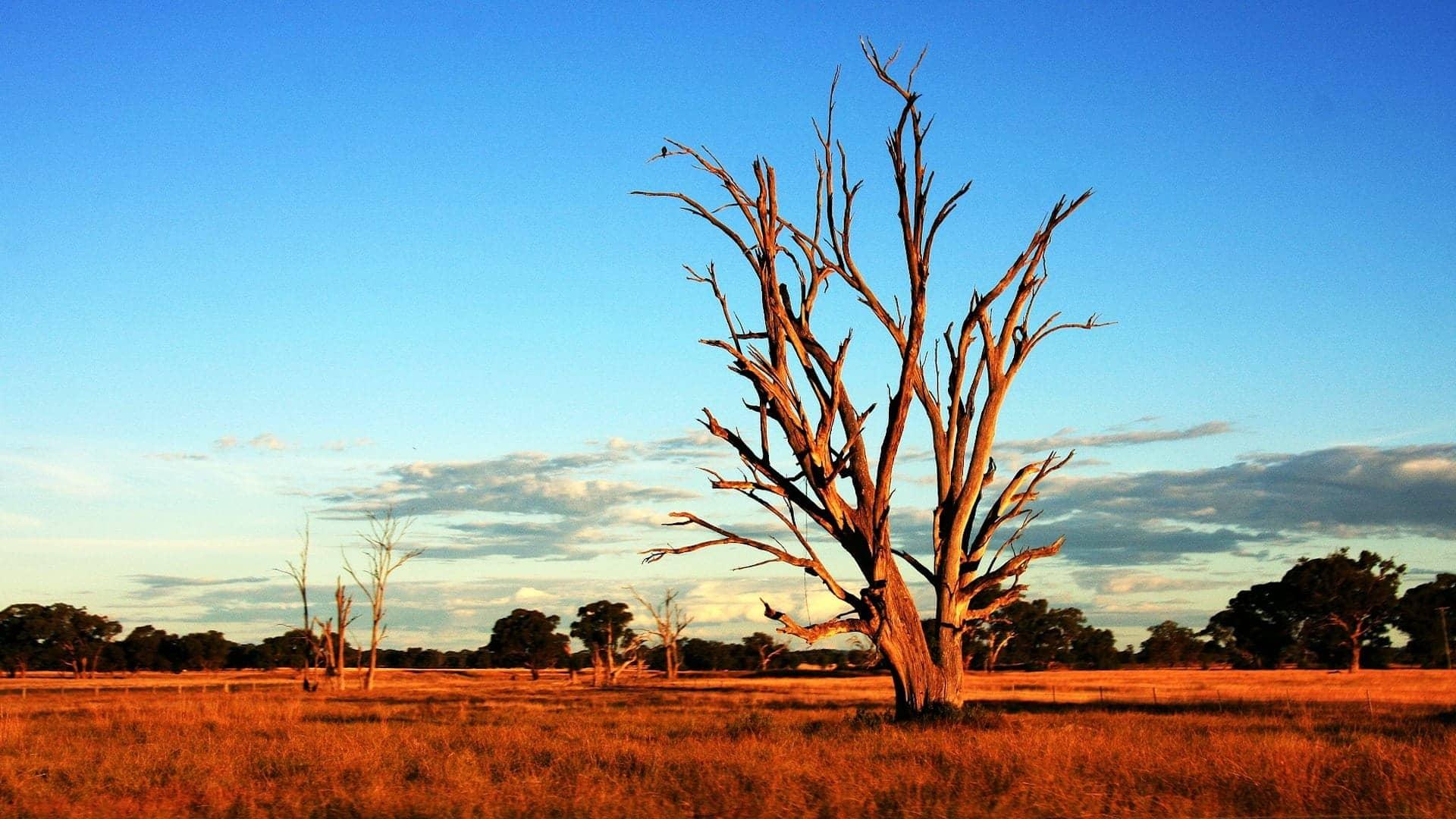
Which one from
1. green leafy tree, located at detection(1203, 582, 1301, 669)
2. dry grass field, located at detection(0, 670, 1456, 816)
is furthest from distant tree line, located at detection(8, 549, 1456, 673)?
dry grass field, located at detection(0, 670, 1456, 816)

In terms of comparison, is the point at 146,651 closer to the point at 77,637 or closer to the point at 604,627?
the point at 77,637

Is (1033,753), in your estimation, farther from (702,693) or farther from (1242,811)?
(702,693)

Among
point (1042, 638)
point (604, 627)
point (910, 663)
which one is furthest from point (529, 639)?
point (910, 663)

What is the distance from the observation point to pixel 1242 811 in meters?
10.2

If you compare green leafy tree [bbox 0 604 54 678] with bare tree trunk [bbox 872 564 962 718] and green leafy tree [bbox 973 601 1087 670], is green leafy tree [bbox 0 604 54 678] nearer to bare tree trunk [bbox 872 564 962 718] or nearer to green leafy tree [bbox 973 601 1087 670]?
green leafy tree [bbox 973 601 1087 670]

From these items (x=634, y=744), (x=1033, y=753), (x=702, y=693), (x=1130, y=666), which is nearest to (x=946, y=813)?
(x=1033, y=753)

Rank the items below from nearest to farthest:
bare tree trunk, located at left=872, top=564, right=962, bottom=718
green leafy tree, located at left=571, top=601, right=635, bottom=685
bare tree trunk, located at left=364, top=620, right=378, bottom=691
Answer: bare tree trunk, located at left=872, top=564, right=962, bottom=718, bare tree trunk, located at left=364, top=620, right=378, bottom=691, green leafy tree, located at left=571, top=601, right=635, bottom=685

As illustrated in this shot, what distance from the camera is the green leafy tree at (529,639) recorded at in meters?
97.2

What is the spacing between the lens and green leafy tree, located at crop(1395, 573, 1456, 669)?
78.2 metres

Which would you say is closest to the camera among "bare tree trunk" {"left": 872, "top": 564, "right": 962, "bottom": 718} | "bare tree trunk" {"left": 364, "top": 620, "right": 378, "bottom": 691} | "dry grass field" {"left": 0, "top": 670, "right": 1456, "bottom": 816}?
"dry grass field" {"left": 0, "top": 670, "right": 1456, "bottom": 816}

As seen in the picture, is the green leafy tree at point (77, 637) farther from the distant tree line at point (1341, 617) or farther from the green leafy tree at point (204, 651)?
the distant tree line at point (1341, 617)

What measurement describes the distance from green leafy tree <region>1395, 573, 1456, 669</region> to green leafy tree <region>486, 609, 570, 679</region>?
2418 inches

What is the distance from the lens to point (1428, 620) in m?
78.7

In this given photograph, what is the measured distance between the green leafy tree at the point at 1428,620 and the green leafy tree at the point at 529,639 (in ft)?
201
